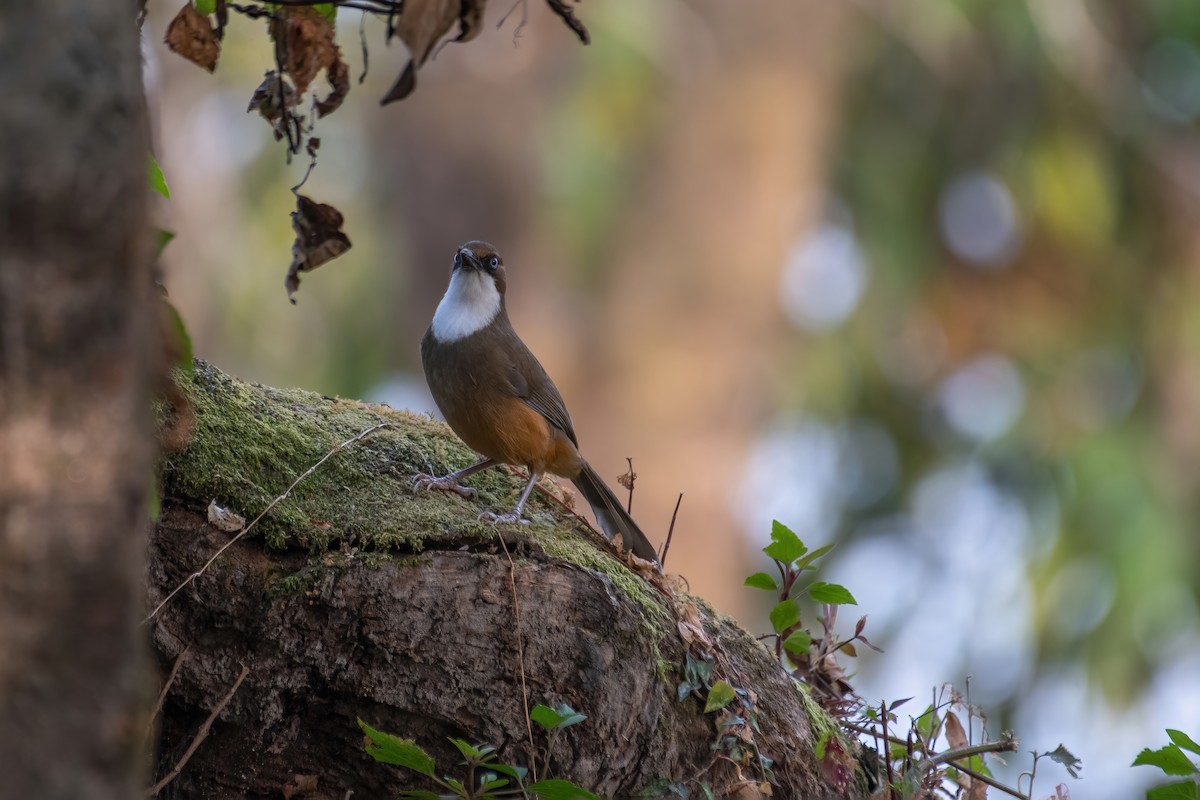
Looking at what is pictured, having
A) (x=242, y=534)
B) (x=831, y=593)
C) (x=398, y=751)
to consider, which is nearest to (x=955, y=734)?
(x=831, y=593)

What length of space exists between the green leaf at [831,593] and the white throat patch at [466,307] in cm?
200

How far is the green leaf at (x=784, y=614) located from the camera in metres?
3.45

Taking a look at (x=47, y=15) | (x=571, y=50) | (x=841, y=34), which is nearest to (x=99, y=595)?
(x=47, y=15)

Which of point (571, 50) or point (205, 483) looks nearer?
point (205, 483)

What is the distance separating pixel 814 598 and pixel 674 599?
1.38ft

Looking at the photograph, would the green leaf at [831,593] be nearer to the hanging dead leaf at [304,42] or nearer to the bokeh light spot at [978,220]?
the hanging dead leaf at [304,42]

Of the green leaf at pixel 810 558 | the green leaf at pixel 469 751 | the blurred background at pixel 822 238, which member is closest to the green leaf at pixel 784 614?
the green leaf at pixel 810 558

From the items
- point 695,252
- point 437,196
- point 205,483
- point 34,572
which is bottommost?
point 34,572

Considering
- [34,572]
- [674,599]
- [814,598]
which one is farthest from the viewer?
[674,599]

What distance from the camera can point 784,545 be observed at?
3.29 meters

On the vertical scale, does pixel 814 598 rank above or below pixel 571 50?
below

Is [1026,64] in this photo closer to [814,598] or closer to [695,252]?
[695,252]

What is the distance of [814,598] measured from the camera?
3.24 m

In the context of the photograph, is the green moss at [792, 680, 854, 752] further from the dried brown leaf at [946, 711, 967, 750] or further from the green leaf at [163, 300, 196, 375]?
the green leaf at [163, 300, 196, 375]
